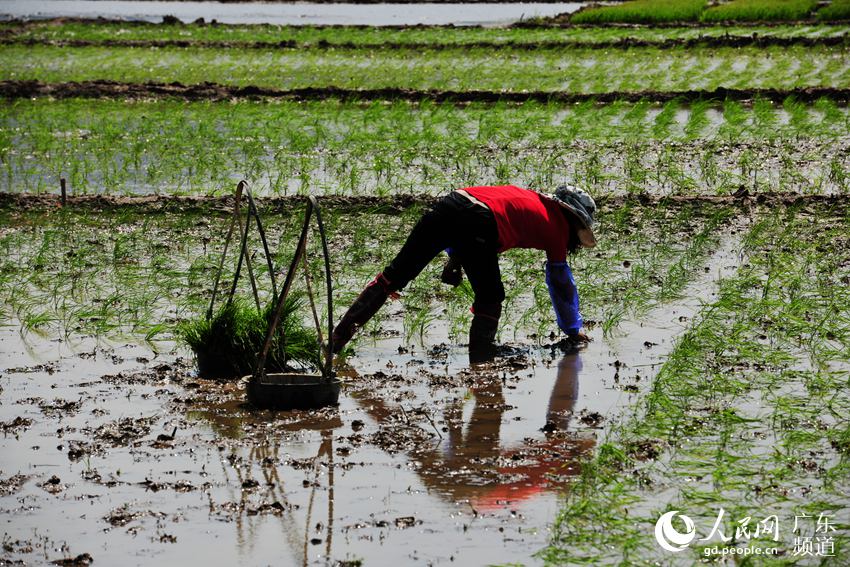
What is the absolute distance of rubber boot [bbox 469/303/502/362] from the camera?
5984mm

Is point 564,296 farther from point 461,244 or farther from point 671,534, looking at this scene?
point 671,534

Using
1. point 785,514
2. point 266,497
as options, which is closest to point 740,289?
point 785,514

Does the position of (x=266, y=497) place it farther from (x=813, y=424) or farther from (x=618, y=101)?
(x=618, y=101)

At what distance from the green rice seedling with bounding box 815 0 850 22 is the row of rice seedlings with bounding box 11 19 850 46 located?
80 millimetres

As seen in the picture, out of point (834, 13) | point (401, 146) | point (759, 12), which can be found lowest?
point (401, 146)

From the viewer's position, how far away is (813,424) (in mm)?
4930

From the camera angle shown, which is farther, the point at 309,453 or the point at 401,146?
the point at 401,146

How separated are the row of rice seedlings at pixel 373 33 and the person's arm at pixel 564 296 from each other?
16035mm

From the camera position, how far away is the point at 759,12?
989 inches

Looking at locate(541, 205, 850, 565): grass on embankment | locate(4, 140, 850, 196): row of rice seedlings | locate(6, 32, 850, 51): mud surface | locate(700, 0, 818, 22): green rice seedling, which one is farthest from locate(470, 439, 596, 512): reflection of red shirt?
locate(700, 0, 818, 22): green rice seedling

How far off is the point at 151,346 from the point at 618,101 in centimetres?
883

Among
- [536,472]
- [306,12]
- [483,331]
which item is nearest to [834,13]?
[306,12]

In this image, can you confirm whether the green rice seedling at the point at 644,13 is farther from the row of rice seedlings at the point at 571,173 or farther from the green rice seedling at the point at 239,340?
the green rice seedling at the point at 239,340

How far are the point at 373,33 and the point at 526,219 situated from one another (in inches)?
785
